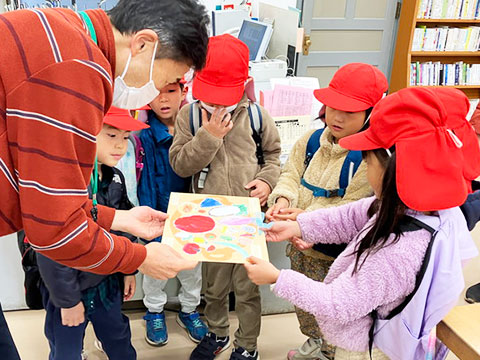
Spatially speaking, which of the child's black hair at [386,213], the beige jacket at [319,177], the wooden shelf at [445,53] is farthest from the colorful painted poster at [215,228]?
the wooden shelf at [445,53]

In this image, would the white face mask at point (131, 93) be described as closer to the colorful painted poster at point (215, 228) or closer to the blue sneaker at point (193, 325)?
the colorful painted poster at point (215, 228)

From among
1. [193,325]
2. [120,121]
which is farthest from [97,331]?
[120,121]

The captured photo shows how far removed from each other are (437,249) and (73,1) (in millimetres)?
2857

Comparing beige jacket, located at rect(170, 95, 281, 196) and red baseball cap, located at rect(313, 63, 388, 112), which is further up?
red baseball cap, located at rect(313, 63, 388, 112)

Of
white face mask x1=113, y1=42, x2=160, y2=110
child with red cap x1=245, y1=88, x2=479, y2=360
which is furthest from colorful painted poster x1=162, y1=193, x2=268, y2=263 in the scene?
white face mask x1=113, y1=42, x2=160, y2=110

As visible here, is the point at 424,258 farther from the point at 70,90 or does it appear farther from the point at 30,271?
the point at 30,271

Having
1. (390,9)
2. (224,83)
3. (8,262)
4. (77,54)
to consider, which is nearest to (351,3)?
(390,9)

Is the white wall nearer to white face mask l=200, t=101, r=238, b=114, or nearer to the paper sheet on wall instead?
white face mask l=200, t=101, r=238, b=114

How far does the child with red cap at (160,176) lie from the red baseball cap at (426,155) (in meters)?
1.16

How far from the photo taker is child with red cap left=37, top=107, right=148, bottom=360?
138cm

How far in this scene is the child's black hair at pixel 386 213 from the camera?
1.03 meters

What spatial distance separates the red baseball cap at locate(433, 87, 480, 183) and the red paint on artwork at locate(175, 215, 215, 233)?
0.75 meters

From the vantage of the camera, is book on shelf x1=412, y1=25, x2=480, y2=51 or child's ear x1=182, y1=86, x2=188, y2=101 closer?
child's ear x1=182, y1=86, x2=188, y2=101

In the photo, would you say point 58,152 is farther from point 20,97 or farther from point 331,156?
point 331,156
